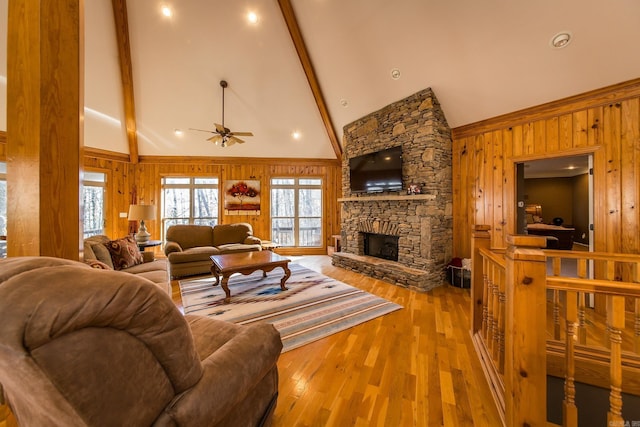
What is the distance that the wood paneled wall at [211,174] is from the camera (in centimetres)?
603

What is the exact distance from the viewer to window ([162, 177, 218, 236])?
6578 millimetres

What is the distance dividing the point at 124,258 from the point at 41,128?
240 cm

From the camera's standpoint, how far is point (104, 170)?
5.84 metres

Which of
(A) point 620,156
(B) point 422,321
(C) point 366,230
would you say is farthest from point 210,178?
(A) point 620,156

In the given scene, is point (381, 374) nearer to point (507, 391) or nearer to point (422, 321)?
point (507, 391)

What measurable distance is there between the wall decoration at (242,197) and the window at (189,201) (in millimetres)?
367

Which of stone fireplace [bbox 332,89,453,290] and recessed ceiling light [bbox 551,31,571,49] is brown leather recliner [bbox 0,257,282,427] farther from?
recessed ceiling light [bbox 551,31,571,49]

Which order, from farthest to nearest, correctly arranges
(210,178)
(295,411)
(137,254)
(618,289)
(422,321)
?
(210,178) < (137,254) < (422,321) < (295,411) < (618,289)

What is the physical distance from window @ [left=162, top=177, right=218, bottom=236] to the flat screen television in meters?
3.86

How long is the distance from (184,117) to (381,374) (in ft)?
19.8

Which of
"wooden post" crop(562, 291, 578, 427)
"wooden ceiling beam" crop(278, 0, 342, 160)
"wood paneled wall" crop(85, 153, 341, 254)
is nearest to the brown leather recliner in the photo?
"wooden post" crop(562, 291, 578, 427)

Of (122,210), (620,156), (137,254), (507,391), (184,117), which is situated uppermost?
(184,117)

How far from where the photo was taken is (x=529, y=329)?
1.28 meters

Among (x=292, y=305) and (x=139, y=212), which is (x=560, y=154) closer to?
(x=292, y=305)
